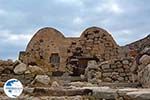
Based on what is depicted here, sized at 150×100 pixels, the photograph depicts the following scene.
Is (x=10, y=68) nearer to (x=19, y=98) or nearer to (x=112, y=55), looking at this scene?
(x=19, y=98)

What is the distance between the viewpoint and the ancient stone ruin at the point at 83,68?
17.5ft

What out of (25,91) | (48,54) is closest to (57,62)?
(48,54)

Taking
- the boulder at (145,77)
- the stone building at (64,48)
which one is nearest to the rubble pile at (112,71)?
the boulder at (145,77)

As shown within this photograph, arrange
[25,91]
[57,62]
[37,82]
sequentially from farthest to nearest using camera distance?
[57,62], [37,82], [25,91]

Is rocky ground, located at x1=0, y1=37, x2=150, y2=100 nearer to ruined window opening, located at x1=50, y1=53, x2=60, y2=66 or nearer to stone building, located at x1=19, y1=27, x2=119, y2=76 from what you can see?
stone building, located at x1=19, y1=27, x2=119, y2=76

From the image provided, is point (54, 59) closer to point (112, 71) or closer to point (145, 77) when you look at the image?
point (112, 71)

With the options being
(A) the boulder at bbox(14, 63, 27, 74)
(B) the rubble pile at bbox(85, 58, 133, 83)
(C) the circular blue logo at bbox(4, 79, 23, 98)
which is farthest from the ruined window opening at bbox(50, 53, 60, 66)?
(C) the circular blue logo at bbox(4, 79, 23, 98)

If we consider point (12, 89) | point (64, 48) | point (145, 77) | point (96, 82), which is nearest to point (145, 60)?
point (145, 77)

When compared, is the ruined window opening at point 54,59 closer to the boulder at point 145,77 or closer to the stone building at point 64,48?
the stone building at point 64,48

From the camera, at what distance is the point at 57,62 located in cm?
2247

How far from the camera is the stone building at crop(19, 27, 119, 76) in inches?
800

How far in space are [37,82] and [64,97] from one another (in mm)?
2517

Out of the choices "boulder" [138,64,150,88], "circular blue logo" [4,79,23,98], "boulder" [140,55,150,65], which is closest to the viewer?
"circular blue logo" [4,79,23,98]

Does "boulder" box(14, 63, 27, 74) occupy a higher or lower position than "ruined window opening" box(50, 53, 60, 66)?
lower
